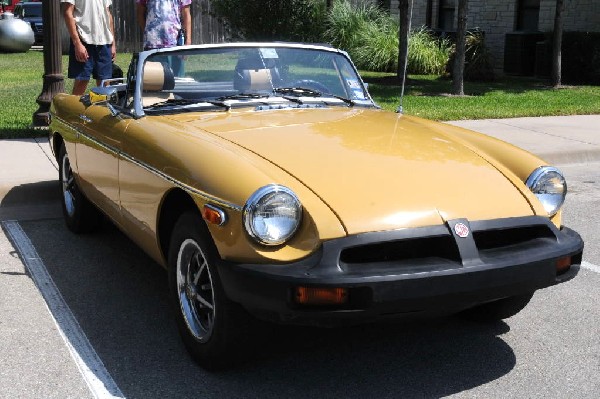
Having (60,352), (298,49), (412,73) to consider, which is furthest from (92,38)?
(412,73)

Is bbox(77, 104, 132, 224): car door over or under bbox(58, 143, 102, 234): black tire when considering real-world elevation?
over

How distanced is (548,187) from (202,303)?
5.67ft

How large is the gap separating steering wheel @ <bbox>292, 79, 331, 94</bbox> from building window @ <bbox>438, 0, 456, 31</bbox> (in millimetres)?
17969

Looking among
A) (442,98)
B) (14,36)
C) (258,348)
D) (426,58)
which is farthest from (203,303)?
(14,36)

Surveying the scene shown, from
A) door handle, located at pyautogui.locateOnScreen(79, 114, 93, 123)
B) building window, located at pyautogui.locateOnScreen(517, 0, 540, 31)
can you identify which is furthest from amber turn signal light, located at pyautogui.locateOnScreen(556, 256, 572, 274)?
building window, located at pyautogui.locateOnScreen(517, 0, 540, 31)

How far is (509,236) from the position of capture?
352 centimetres

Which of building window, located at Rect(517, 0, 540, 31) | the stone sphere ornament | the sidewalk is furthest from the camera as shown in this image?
the stone sphere ornament

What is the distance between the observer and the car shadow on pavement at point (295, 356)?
11.4ft

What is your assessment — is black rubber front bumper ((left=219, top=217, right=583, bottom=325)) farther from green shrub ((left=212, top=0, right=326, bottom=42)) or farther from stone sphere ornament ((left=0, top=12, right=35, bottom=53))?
stone sphere ornament ((left=0, top=12, right=35, bottom=53))

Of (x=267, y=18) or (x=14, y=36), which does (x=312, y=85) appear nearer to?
(x=267, y=18)

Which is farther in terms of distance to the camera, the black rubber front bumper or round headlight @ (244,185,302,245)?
round headlight @ (244,185,302,245)

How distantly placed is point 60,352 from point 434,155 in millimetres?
2009

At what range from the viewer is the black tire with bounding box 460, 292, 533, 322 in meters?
4.06

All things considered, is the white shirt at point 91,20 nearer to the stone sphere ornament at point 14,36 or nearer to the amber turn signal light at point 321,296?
the amber turn signal light at point 321,296
